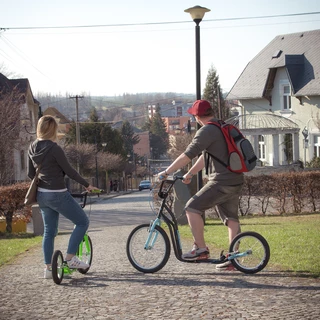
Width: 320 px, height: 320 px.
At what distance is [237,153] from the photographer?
734cm

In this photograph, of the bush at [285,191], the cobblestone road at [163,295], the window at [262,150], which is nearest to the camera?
the cobblestone road at [163,295]

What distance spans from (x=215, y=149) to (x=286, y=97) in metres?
37.6

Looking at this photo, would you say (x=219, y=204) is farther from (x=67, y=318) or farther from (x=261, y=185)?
(x=261, y=185)

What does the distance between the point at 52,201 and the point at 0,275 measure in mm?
1466

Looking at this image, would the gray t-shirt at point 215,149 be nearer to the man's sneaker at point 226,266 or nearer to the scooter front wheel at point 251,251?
the scooter front wheel at point 251,251

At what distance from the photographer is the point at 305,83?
136 ft

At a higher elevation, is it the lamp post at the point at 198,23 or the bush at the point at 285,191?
the lamp post at the point at 198,23

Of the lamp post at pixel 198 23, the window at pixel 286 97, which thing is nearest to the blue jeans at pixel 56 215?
the lamp post at pixel 198 23

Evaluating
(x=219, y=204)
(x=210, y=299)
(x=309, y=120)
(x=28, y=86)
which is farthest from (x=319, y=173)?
(x=28, y=86)

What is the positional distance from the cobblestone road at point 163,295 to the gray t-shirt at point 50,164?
1.10m

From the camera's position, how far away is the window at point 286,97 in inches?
1720

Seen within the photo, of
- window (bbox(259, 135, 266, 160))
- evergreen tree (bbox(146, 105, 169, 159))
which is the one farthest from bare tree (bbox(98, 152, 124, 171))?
evergreen tree (bbox(146, 105, 169, 159))

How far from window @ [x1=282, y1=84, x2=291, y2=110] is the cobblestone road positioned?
36.6m

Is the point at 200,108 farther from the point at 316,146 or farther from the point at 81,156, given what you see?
the point at 81,156
